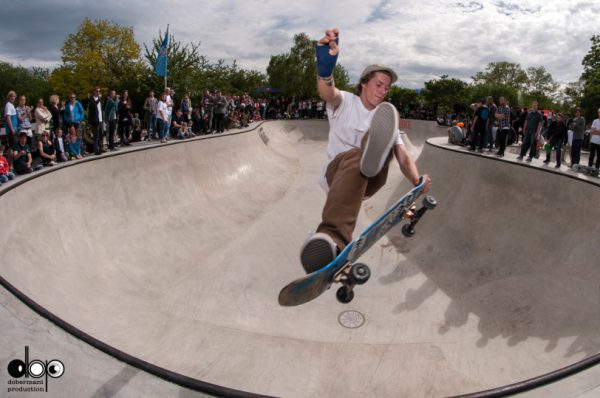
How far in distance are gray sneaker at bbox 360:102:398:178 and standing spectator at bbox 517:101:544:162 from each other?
829cm

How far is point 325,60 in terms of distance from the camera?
9.77ft

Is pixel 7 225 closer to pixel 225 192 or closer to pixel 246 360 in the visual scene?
pixel 246 360

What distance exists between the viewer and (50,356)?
288 centimetres

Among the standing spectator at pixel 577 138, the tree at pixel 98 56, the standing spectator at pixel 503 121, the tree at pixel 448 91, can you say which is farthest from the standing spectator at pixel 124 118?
the tree at pixel 448 91

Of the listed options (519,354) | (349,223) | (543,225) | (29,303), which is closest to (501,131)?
(543,225)

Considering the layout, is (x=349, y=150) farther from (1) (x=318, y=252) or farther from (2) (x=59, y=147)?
(2) (x=59, y=147)

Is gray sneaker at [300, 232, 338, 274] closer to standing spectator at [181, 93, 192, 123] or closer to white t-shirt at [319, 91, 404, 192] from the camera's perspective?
white t-shirt at [319, 91, 404, 192]

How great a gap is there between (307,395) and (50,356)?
2766 mm

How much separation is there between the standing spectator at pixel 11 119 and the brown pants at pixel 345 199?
7306 millimetres

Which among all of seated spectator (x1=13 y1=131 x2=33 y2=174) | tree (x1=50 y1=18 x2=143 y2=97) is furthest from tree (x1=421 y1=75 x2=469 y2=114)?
seated spectator (x1=13 y1=131 x2=33 y2=174)

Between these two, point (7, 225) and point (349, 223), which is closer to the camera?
point (349, 223)

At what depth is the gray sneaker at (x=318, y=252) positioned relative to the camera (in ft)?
9.80

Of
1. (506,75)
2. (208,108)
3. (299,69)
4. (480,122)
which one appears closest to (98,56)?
(299,69)

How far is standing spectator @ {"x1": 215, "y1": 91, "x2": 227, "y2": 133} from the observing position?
14.5 m
